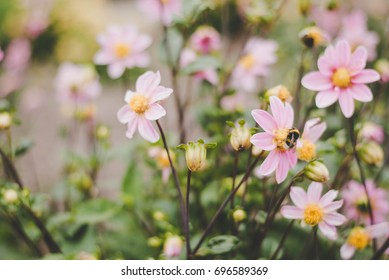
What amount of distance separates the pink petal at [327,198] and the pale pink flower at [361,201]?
0.23m

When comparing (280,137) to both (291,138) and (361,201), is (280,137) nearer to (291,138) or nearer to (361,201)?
(291,138)

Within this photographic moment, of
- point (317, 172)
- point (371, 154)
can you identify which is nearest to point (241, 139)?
point (317, 172)

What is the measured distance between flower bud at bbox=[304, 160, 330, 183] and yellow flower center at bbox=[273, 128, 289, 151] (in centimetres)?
5

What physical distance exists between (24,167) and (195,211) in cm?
104

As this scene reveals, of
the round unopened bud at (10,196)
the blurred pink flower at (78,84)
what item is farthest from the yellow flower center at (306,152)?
the blurred pink flower at (78,84)

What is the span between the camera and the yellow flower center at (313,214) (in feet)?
2.19

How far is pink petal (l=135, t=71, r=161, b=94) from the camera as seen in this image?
637 mm

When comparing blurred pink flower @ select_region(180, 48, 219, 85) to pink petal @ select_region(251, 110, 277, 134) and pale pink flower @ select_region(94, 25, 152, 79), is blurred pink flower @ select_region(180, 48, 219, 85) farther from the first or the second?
pink petal @ select_region(251, 110, 277, 134)

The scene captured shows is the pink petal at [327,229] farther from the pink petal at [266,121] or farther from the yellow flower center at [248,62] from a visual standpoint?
the yellow flower center at [248,62]

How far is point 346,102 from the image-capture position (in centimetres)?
65

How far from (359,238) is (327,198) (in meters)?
0.14

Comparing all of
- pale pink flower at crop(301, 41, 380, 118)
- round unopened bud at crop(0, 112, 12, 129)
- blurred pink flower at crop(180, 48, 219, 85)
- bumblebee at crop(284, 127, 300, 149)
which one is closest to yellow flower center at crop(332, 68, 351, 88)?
pale pink flower at crop(301, 41, 380, 118)
